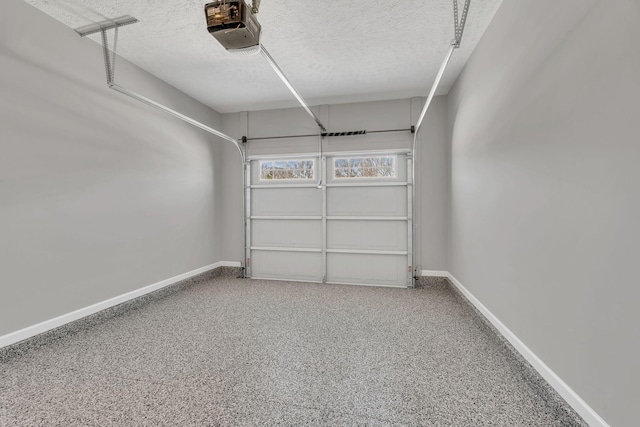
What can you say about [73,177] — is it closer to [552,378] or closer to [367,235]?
[367,235]

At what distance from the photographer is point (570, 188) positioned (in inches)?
56.1

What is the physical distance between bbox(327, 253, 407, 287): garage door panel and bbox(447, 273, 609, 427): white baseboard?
176 cm

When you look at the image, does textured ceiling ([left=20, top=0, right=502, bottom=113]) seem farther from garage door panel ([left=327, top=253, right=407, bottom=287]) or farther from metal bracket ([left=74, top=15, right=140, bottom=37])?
garage door panel ([left=327, top=253, right=407, bottom=287])

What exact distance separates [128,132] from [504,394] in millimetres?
4179

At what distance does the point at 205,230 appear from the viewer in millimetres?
4531

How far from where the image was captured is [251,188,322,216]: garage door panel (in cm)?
461

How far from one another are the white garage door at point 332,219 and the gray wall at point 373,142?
0.20m

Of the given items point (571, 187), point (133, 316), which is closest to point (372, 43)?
point (571, 187)

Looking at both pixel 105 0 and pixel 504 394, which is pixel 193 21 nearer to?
pixel 105 0

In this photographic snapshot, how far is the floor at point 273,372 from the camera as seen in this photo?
149cm

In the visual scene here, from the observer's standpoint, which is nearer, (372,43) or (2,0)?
(2,0)

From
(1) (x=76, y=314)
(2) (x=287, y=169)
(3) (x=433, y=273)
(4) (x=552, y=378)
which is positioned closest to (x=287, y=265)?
(2) (x=287, y=169)

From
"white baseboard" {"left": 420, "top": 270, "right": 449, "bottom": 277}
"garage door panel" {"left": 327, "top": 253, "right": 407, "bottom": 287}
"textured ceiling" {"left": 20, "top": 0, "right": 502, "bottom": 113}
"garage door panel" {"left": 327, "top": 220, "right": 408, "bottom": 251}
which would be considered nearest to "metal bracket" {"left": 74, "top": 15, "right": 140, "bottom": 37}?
"textured ceiling" {"left": 20, "top": 0, "right": 502, "bottom": 113}

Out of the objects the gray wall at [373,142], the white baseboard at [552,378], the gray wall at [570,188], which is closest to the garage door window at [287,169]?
the gray wall at [373,142]
